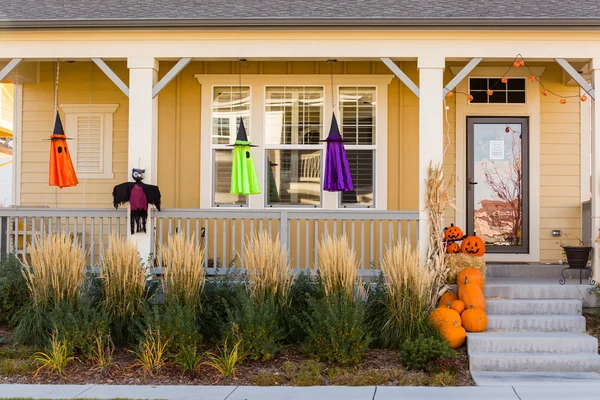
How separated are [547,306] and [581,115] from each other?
343cm

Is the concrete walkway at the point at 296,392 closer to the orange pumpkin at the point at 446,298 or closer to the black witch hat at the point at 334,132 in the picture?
the orange pumpkin at the point at 446,298

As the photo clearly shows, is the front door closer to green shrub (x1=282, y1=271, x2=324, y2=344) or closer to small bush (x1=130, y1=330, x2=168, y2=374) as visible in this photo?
green shrub (x1=282, y1=271, x2=324, y2=344)

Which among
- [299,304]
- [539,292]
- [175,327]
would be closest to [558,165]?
[539,292]

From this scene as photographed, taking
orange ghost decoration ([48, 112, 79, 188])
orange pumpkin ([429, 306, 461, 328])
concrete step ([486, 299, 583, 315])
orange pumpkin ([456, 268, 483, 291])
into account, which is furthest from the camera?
orange ghost decoration ([48, 112, 79, 188])

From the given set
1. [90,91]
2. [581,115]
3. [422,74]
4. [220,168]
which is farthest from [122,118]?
[581,115]

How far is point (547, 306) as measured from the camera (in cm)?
821

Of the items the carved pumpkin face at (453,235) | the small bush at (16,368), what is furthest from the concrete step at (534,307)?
the small bush at (16,368)

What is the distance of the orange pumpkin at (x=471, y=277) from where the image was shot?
8098mm

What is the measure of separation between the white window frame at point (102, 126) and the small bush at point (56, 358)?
13.1 ft

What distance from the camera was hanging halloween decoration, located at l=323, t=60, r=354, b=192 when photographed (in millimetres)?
9398

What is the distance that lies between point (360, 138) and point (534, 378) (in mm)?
4459

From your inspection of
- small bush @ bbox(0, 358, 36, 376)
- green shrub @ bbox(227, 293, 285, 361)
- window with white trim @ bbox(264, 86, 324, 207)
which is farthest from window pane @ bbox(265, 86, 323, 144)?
small bush @ bbox(0, 358, 36, 376)

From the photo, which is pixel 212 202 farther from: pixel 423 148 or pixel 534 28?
pixel 534 28

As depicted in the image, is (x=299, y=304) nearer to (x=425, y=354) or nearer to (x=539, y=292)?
(x=425, y=354)
